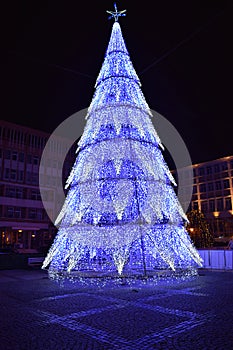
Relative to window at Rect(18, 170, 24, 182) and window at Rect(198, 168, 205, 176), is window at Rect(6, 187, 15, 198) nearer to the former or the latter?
window at Rect(18, 170, 24, 182)

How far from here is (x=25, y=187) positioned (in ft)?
148

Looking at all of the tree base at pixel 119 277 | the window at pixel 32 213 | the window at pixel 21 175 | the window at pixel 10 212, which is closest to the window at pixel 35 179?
the window at pixel 21 175

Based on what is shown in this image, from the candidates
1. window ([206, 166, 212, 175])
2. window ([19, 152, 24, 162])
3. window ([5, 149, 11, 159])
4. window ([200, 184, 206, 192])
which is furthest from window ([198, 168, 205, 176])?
window ([5, 149, 11, 159])

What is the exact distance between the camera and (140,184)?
13.7 metres

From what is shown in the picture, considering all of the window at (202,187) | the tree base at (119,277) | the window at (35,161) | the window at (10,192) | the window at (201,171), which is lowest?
the tree base at (119,277)

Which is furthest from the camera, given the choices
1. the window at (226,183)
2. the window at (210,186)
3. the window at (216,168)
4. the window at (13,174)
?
the window at (210,186)

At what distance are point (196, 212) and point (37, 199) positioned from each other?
2508 cm

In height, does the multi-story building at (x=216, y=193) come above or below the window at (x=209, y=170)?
below

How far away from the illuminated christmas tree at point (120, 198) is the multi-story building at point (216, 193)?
187 ft

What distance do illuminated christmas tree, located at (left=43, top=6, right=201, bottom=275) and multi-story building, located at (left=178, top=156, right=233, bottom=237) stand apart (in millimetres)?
57087

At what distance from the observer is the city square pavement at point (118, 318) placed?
16.1ft

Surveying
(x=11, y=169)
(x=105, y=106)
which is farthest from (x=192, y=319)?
(x=11, y=169)

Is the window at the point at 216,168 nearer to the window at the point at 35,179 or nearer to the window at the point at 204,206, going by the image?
the window at the point at 204,206

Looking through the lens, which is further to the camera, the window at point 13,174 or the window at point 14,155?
the window at point 14,155
